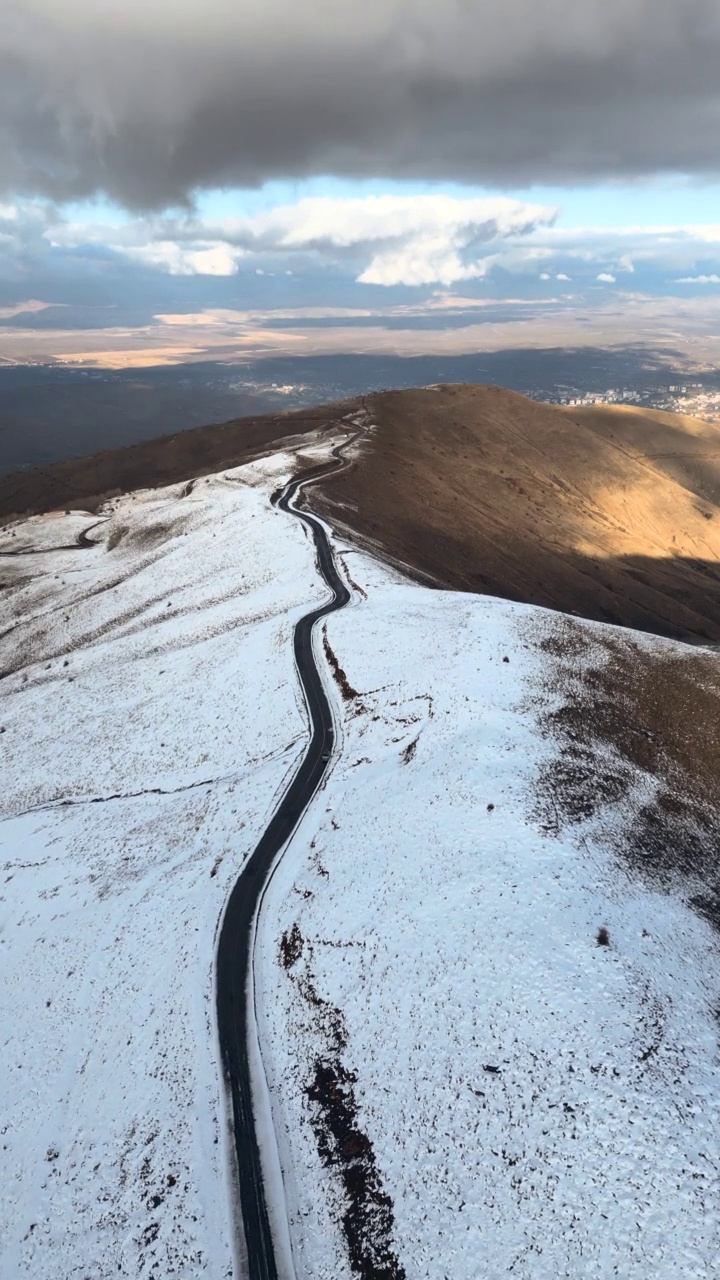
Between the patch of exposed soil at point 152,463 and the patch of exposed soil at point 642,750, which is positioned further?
the patch of exposed soil at point 152,463

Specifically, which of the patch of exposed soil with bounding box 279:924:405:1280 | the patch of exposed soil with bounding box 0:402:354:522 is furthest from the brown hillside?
the patch of exposed soil with bounding box 279:924:405:1280

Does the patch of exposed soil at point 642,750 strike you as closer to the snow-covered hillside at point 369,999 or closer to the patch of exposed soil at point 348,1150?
the snow-covered hillside at point 369,999

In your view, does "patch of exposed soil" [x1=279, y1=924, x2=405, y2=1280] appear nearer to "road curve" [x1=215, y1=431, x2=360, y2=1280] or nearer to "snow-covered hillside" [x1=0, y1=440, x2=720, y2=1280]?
"snow-covered hillside" [x1=0, y1=440, x2=720, y2=1280]

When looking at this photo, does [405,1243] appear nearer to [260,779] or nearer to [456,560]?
[260,779]

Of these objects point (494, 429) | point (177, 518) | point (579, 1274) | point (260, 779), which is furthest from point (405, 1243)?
point (494, 429)

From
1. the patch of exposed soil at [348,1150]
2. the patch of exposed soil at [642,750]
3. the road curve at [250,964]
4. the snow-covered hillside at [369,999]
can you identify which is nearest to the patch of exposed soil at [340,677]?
the snow-covered hillside at [369,999]

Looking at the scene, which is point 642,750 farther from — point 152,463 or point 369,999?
point 152,463

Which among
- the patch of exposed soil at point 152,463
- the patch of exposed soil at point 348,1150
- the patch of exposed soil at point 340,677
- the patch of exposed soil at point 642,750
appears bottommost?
the patch of exposed soil at point 348,1150
